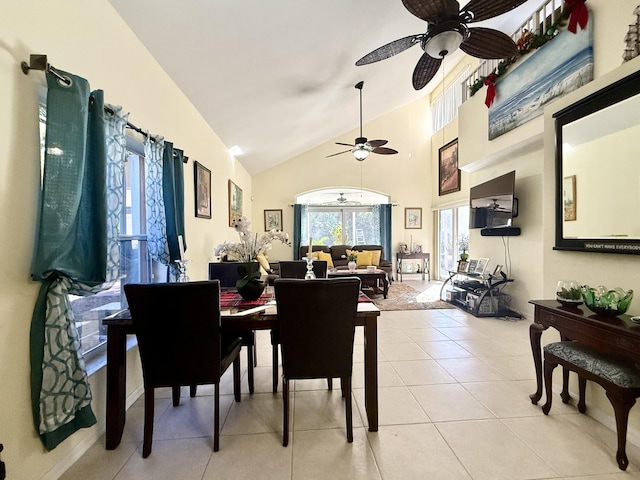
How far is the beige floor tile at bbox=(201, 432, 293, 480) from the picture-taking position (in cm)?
145

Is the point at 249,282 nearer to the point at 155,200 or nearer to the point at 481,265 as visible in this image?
the point at 155,200

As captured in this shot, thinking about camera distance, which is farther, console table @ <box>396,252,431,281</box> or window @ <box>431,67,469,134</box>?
console table @ <box>396,252,431,281</box>

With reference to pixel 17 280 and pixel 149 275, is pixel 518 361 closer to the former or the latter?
pixel 149 275

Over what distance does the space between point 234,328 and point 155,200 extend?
1.20 meters

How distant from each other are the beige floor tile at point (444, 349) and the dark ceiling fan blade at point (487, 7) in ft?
9.17

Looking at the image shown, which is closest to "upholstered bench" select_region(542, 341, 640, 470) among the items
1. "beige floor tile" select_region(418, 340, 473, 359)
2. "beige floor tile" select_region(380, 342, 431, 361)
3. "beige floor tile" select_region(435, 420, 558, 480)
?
"beige floor tile" select_region(435, 420, 558, 480)

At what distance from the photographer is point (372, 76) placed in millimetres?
4523

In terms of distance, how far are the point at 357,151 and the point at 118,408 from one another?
4572 millimetres

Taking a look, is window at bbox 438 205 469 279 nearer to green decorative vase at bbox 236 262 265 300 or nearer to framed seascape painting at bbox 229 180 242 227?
framed seascape painting at bbox 229 180 242 227

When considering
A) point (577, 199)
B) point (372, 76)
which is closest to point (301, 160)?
point (372, 76)

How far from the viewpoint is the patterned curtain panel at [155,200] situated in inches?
85.4

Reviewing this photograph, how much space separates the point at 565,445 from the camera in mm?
1612

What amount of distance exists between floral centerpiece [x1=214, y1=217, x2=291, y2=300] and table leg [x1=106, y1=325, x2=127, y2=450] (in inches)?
29.4

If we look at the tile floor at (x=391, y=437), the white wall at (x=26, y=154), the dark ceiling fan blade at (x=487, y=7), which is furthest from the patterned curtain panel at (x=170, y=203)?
the dark ceiling fan blade at (x=487, y=7)
